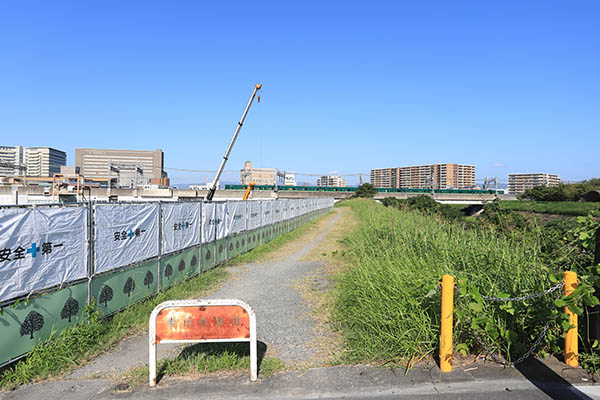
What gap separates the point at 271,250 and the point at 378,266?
10256mm

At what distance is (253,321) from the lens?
16.2 ft

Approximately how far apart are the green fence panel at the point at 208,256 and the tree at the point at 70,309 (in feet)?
18.4

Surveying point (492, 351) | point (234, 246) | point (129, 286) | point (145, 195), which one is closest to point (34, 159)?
point (145, 195)

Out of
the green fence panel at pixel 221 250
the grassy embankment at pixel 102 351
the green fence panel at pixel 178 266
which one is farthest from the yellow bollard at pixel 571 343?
the green fence panel at pixel 221 250

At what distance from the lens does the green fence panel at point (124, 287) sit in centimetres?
695

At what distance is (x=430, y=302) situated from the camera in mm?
5746

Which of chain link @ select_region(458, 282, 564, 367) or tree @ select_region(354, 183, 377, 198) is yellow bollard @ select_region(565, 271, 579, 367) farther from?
tree @ select_region(354, 183, 377, 198)

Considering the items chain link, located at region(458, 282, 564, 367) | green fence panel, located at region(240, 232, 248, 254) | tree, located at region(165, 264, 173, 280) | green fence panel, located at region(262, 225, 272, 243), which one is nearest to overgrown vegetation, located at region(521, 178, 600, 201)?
green fence panel, located at region(262, 225, 272, 243)

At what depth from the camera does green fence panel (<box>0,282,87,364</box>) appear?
5066 millimetres

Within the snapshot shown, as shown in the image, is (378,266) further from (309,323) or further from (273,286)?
(273,286)

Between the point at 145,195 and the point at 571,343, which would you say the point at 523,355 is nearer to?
the point at 571,343

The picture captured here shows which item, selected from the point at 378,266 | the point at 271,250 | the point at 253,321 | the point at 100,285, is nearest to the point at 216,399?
the point at 253,321

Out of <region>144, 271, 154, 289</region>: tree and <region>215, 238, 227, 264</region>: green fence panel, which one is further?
<region>215, 238, 227, 264</region>: green fence panel

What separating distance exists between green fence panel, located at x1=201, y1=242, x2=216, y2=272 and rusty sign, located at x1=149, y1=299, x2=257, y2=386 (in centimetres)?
701
